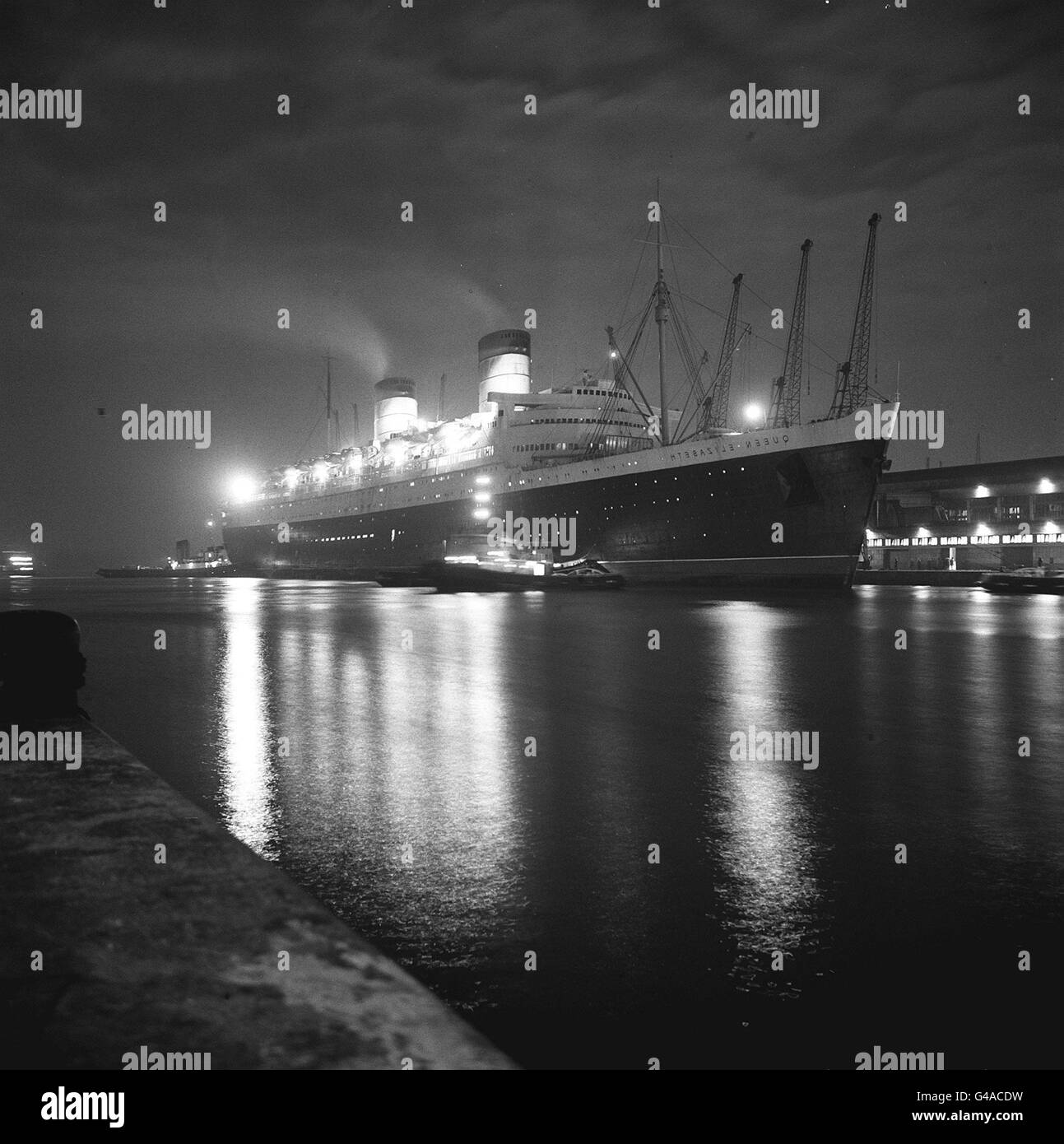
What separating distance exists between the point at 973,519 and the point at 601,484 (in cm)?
5004

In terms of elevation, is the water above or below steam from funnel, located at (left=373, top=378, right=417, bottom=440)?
below

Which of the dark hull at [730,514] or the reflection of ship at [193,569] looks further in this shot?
the reflection of ship at [193,569]

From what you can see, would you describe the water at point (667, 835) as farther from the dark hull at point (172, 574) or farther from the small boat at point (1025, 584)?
the dark hull at point (172, 574)

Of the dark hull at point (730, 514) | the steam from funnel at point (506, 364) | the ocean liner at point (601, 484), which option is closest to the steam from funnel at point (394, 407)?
the ocean liner at point (601, 484)

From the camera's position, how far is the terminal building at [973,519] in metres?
74.9

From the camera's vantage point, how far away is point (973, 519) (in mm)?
81750
